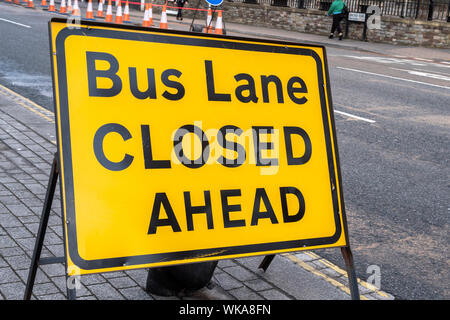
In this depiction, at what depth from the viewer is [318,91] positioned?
10.8 ft

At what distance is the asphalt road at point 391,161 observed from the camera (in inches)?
174

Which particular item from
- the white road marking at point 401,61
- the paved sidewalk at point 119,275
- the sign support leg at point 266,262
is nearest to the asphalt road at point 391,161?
the paved sidewalk at point 119,275

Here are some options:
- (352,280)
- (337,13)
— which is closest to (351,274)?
(352,280)

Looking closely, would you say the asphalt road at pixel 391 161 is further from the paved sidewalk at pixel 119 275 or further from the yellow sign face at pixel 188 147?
the yellow sign face at pixel 188 147

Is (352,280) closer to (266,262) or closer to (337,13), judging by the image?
(266,262)

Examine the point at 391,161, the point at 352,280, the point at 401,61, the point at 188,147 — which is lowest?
the point at 401,61

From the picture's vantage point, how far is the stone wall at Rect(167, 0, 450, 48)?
2326 centimetres

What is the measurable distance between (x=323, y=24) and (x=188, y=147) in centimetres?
2477

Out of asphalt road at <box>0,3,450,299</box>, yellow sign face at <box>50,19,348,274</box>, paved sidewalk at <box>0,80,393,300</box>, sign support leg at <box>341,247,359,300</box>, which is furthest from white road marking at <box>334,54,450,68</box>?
sign support leg at <box>341,247,359,300</box>

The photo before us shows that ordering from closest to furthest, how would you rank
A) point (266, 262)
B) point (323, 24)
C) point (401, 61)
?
point (266, 262) → point (401, 61) → point (323, 24)

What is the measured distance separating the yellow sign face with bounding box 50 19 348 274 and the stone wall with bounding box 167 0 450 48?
70.6 feet

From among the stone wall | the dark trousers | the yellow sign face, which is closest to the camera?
the yellow sign face

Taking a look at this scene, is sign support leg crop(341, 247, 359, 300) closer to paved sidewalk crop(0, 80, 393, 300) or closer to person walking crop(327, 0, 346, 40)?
paved sidewalk crop(0, 80, 393, 300)

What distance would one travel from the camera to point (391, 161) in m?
7.04
